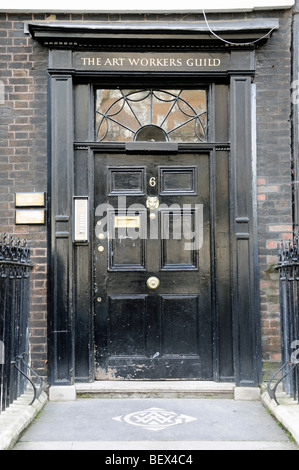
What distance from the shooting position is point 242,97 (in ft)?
18.1

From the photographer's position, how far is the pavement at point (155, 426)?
381 cm

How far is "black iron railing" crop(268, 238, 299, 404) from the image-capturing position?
4.46m

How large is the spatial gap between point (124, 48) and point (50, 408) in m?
3.74

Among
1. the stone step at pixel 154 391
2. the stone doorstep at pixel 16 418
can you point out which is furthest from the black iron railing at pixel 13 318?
the stone step at pixel 154 391

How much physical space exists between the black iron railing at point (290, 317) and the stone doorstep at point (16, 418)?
82.5 inches

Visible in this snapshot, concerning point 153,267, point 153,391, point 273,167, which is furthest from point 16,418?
point 273,167

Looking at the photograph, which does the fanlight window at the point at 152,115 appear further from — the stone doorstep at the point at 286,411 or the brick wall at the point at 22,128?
the stone doorstep at the point at 286,411

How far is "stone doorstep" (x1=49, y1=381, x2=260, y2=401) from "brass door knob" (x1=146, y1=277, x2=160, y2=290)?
3.30 feet

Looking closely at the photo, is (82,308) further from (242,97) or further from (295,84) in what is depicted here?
(295,84)

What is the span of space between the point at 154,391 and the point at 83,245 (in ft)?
5.43

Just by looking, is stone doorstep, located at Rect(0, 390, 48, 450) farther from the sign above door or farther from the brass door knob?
the sign above door

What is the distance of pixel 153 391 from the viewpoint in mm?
5254

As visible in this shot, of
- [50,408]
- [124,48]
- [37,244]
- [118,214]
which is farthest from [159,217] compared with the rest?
[50,408]

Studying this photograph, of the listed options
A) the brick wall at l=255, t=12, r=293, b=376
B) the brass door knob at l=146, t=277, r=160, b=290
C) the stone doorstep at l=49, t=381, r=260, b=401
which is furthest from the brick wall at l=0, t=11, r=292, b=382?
the brass door knob at l=146, t=277, r=160, b=290
